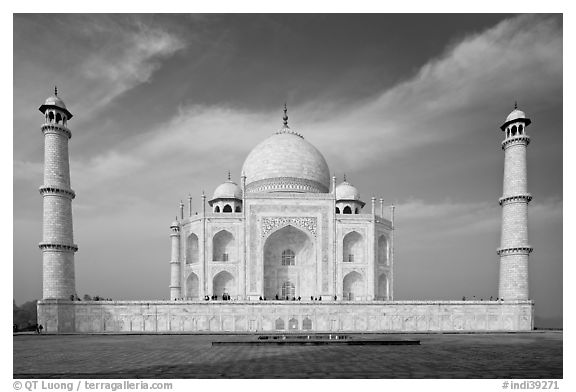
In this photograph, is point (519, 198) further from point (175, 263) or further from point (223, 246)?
point (175, 263)

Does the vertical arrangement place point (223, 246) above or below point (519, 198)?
below

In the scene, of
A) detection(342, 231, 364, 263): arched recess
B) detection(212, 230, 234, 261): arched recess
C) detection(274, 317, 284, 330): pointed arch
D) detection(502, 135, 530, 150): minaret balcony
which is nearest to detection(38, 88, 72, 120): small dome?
detection(212, 230, 234, 261): arched recess

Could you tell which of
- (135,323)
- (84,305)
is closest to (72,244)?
(84,305)

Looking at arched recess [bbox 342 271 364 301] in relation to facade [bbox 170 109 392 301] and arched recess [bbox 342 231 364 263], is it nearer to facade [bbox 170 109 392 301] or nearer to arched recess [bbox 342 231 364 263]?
facade [bbox 170 109 392 301]

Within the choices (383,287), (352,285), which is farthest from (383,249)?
(352,285)

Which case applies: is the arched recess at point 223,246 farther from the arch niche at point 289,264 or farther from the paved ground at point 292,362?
the paved ground at point 292,362
